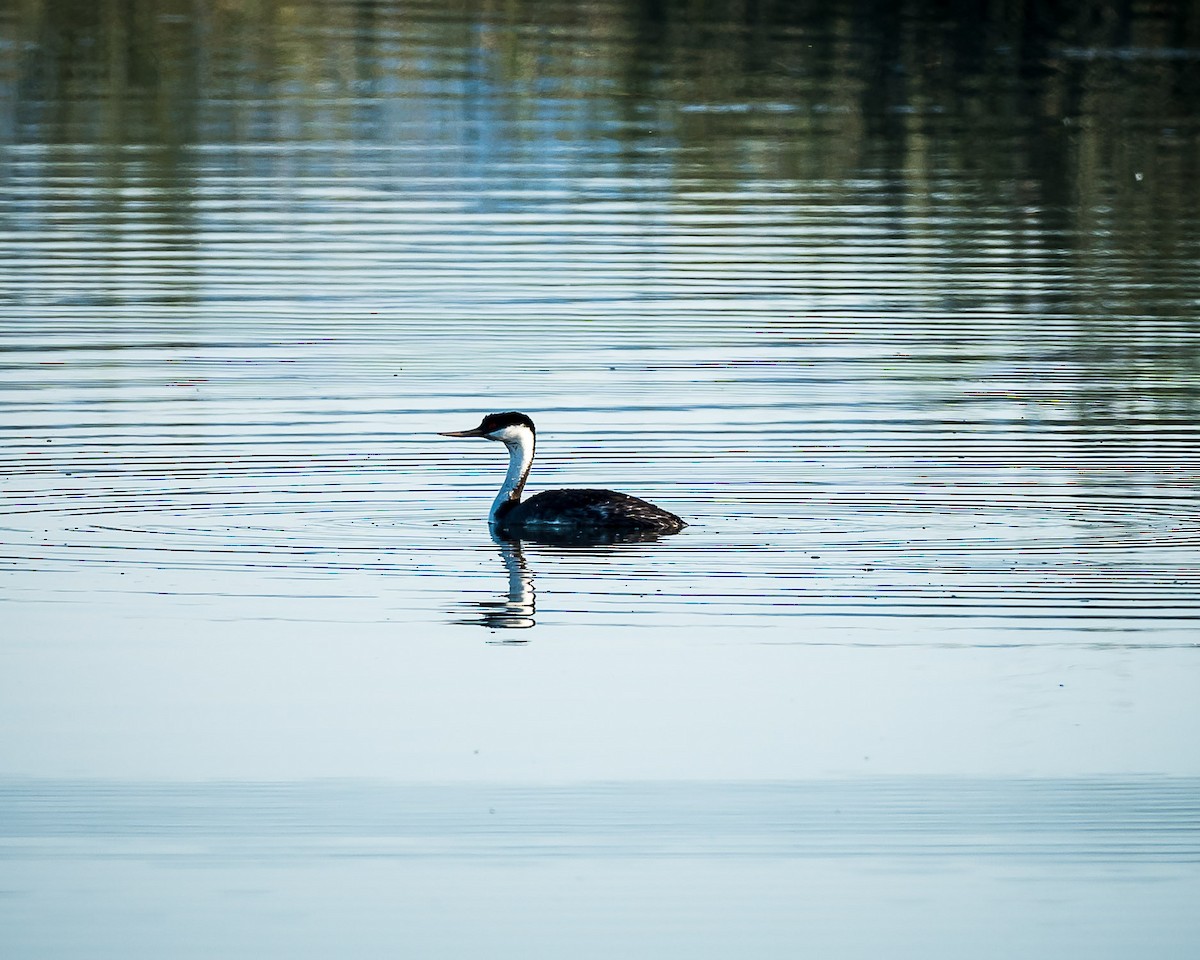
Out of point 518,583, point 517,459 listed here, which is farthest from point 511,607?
point 517,459

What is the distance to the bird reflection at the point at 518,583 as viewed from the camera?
1204cm

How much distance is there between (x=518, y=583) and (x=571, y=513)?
1.21 meters

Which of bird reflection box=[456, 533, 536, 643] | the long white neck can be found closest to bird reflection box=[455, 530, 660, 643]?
bird reflection box=[456, 533, 536, 643]

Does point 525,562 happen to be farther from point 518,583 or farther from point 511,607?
point 511,607

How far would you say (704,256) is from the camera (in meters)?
25.2

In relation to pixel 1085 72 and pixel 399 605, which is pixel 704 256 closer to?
pixel 399 605

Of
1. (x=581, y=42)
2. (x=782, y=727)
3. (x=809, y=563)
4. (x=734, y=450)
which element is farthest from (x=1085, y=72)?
(x=782, y=727)

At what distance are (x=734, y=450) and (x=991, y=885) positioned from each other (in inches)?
304

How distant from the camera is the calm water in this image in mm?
8711

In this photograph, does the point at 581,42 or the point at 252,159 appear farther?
the point at 581,42

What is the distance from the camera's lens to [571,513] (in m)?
14.1

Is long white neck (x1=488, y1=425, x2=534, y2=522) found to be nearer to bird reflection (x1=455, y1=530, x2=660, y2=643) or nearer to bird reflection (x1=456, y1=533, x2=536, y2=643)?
bird reflection (x1=455, y1=530, x2=660, y2=643)

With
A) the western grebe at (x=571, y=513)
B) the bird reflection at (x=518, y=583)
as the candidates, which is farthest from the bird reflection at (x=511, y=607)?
the western grebe at (x=571, y=513)

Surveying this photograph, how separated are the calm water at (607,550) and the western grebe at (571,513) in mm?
159
